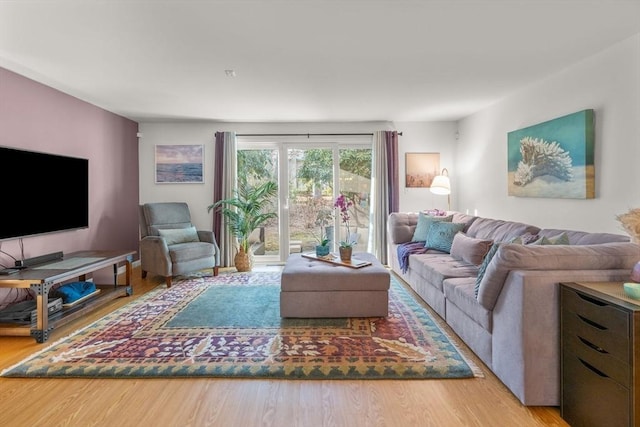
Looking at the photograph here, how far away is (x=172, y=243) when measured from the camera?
15.2 feet

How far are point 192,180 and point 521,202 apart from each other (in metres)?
4.67

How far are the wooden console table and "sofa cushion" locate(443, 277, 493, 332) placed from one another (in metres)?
3.23

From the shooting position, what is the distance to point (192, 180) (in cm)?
559

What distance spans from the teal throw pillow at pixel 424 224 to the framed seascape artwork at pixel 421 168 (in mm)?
1079

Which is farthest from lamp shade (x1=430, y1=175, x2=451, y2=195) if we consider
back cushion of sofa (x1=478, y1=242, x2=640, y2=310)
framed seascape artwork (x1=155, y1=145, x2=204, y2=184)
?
framed seascape artwork (x1=155, y1=145, x2=204, y2=184)

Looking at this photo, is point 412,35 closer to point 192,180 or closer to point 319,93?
point 319,93

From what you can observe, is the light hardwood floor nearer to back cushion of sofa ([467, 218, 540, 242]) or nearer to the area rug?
the area rug

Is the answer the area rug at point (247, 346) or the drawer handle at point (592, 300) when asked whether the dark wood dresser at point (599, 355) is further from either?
the area rug at point (247, 346)

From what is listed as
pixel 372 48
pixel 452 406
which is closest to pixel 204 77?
pixel 372 48

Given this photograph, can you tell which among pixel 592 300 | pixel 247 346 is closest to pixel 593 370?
pixel 592 300

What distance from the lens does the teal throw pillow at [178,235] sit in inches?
182

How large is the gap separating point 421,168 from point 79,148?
4.78 meters

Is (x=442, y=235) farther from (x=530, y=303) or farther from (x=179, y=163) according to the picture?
(x=179, y=163)

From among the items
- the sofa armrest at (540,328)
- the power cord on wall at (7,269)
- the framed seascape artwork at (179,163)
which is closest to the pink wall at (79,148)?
the power cord on wall at (7,269)
